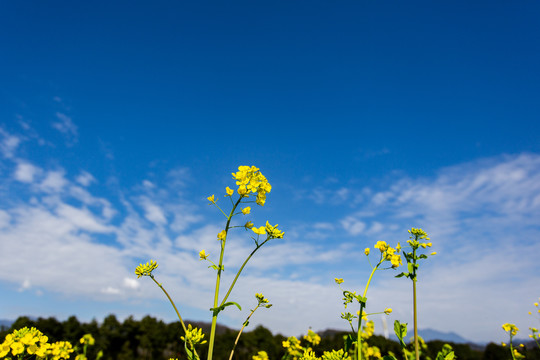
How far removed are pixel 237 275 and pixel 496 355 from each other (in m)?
42.3

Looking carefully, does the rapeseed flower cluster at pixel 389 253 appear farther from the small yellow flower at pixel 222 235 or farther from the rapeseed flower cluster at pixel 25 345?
the rapeseed flower cluster at pixel 25 345

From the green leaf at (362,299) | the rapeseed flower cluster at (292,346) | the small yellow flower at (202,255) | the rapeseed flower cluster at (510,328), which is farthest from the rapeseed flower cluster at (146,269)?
the rapeseed flower cluster at (510,328)

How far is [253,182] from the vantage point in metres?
2.85

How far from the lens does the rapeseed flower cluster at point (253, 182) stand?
2832 mm

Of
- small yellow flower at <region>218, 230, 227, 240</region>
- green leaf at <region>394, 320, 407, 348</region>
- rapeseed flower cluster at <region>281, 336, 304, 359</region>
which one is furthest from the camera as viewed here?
rapeseed flower cluster at <region>281, 336, 304, 359</region>

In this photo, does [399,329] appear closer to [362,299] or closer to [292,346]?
[362,299]

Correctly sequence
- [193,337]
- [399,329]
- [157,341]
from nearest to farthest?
[193,337] < [399,329] < [157,341]

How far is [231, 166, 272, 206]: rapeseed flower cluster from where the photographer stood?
283 centimetres

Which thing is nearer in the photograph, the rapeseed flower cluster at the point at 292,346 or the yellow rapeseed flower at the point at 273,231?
the yellow rapeseed flower at the point at 273,231

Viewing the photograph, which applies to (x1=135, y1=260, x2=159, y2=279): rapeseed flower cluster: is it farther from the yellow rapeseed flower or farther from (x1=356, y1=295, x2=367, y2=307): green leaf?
(x1=356, y1=295, x2=367, y2=307): green leaf

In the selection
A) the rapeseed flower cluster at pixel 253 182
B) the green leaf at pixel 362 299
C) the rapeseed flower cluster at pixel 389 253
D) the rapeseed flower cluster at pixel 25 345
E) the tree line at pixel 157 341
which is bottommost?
the tree line at pixel 157 341

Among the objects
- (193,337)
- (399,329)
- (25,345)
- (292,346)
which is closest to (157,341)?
(292,346)

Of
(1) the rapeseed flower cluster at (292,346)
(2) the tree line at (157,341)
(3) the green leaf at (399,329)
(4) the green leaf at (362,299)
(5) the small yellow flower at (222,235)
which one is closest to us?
(5) the small yellow flower at (222,235)

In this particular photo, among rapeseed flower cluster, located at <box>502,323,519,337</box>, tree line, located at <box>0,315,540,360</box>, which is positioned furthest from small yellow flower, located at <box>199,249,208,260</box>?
tree line, located at <box>0,315,540,360</box>
